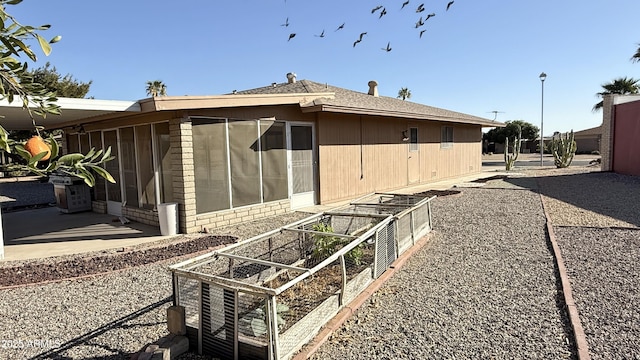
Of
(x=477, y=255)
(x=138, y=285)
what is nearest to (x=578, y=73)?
(x=477, y=255)

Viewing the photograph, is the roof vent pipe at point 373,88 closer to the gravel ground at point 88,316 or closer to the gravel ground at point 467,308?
the gravel ground at point 467,308

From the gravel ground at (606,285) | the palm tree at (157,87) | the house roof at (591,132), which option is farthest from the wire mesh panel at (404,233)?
the house roof at (591,132)

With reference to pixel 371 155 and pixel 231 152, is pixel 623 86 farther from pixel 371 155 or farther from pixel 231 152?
pixel 231 152

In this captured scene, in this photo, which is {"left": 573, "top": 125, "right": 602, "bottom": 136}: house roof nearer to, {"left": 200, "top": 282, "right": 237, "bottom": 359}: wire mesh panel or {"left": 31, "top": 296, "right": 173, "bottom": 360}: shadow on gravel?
{"left": 200, "top": 282, "right": 237, "bottom": 359}: wire mesh panel

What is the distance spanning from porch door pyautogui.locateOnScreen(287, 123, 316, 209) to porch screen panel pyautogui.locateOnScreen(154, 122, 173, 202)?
8.95 ft

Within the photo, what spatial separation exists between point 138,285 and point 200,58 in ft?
38.8

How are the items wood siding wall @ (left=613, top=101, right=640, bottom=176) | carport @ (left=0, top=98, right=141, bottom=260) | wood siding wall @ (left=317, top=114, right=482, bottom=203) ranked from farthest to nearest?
→ wood siding wall @ (left=613, top=101, right=640, bottom=176), wood siding wall @ (left=317, top=114, right=482, bottom=203), carport @ (left=0, top=98, right=141, bottom=260)

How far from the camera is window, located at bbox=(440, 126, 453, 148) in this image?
15.2m

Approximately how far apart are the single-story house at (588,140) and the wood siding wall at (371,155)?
3775 centimetres

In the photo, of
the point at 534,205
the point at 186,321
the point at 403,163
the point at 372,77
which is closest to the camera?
the point at 186,321

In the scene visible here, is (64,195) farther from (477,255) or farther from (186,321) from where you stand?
(477,255)

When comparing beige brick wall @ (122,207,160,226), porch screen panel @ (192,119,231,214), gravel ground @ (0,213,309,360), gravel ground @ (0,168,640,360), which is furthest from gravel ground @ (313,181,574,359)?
beige brick wall @ (122,207,160,226)

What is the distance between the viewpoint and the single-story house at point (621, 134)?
13.4 metres

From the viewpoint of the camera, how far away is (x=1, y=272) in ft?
16.0
